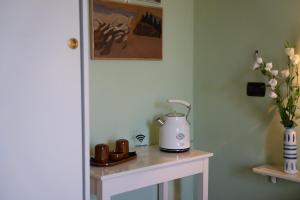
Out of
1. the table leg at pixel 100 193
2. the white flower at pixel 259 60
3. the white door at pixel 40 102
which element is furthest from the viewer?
the white flower at pixel 259 60

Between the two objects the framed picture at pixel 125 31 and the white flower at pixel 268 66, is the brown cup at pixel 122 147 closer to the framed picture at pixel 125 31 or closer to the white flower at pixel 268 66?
the framed picture at pixel 125 31

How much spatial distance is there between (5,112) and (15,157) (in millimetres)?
159

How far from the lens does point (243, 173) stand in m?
2.74

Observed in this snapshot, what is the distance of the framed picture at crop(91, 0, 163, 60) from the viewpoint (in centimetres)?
236

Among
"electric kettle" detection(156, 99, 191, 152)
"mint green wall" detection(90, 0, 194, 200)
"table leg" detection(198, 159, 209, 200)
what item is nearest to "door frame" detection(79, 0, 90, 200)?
"mint green wall" detection(90, 0, 194, 200)

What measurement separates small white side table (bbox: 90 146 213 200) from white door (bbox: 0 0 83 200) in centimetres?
41

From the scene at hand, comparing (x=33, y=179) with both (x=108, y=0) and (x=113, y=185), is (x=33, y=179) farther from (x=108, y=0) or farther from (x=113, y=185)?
(x=108, y=0)

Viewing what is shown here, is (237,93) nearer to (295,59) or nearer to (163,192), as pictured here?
(295,59)

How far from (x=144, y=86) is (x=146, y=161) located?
0.62 metres

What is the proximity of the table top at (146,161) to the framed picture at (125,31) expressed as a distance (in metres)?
0.62

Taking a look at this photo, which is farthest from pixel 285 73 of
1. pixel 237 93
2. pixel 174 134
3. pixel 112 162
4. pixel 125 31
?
pixel 112 162

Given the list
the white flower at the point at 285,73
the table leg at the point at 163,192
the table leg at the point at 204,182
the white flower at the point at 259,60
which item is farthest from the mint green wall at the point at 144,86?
the white flower at the point at 285,73

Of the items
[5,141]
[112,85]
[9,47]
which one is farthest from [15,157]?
[112,85]

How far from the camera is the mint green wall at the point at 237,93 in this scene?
251cm
